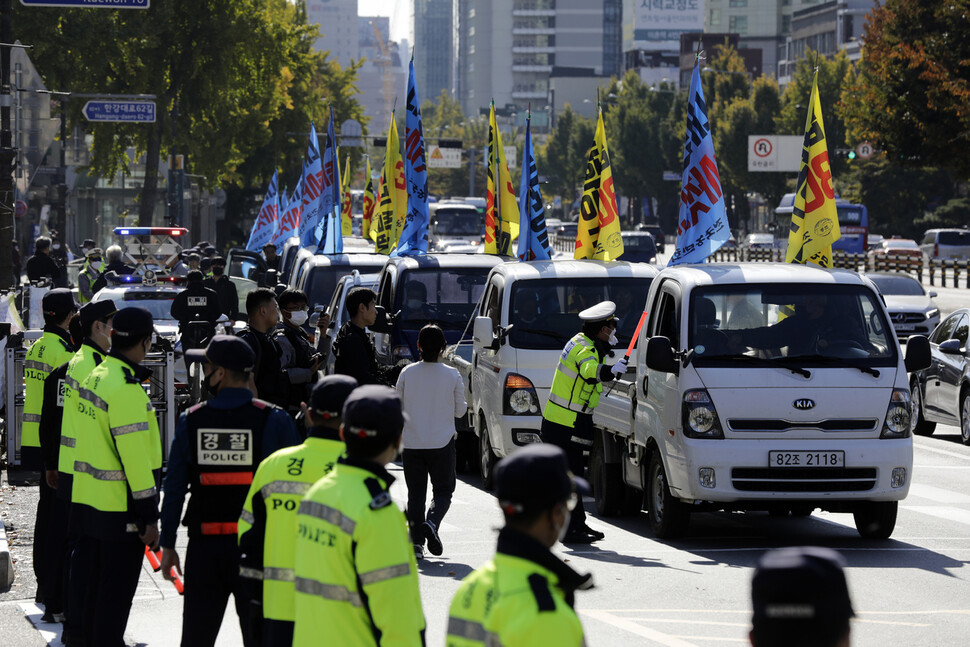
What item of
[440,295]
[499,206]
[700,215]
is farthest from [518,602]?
[499,206]

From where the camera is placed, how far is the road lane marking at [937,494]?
13.9 m

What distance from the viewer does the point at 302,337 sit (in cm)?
1030

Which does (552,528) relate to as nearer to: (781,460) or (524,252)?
(781,460)

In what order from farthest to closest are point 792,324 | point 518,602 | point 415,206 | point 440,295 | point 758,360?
1. point 415,206
2. point 440,295
3. point 792,324
4. point 758,360
5. point 518,602

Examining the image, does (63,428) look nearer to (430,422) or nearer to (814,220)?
(430,422)

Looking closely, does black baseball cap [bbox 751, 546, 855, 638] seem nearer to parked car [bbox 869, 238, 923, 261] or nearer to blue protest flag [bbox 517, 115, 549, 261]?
blue protest flag [bbox 517, 115, 549, 261]

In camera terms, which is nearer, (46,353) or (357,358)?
(46,353)

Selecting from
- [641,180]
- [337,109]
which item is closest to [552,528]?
[337,109]

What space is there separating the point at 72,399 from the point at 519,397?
254 inches

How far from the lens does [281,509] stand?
17.7ft

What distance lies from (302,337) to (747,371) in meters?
2.99

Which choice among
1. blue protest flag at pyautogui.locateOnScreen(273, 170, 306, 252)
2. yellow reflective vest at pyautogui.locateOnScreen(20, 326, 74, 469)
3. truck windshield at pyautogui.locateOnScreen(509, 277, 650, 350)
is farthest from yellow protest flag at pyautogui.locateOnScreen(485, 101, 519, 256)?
blue protest flag at pyautogui.locateOnScreen(273, 170, 306, 252)

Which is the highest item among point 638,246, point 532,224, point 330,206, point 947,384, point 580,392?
point 330,206

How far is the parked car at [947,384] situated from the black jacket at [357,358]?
28.6 feet
